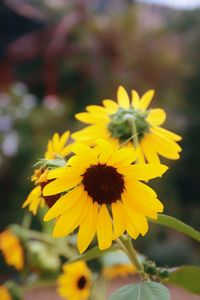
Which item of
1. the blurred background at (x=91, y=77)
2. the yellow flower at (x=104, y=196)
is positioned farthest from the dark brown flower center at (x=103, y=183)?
the blurred background at (x=91, y=77)

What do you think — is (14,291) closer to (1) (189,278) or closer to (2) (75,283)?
(2) (75,283)

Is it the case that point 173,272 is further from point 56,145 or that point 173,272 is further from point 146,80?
point 146,80

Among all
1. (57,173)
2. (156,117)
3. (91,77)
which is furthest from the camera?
(91,77)

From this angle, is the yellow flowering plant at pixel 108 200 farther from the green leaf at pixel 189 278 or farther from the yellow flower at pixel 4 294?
the yellow flower at pixel 4 294

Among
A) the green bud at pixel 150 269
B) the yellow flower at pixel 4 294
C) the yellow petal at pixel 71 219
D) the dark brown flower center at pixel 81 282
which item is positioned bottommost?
the dark brown flower center at pixel 81 282

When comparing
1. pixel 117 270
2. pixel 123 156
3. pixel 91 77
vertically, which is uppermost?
pixel 91 77

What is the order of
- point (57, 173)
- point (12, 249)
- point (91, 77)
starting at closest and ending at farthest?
point (57, 173) < point (12, 249) < point (91, 77)

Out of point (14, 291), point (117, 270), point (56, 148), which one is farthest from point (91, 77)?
point (56, 148)

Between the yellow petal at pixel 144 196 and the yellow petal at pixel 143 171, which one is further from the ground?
the yellow petal at pixel 143 171
